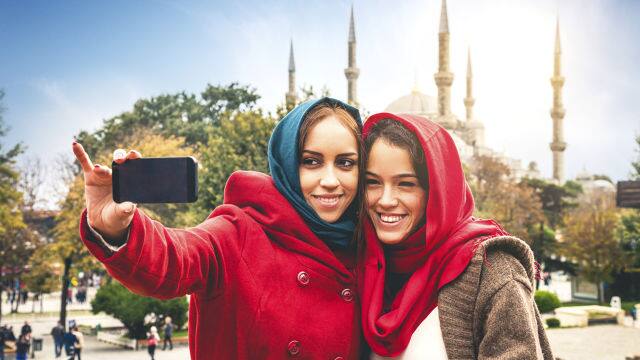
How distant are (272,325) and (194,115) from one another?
1793 inches

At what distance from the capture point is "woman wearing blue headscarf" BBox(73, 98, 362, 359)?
2.64 metres

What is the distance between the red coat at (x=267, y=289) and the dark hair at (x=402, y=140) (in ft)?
1.60

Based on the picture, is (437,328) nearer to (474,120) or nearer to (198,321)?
(198,321)

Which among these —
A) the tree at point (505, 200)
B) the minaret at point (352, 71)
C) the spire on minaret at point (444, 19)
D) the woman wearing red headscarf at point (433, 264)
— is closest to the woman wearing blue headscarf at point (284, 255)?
the woman wearing red headscarf at point (433, 264)

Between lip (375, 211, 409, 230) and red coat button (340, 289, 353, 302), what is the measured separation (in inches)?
12.4

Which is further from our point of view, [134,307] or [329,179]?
[134,307]

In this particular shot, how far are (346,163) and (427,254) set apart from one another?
556 mm

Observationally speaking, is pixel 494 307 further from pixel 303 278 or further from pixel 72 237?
pixel 72 237

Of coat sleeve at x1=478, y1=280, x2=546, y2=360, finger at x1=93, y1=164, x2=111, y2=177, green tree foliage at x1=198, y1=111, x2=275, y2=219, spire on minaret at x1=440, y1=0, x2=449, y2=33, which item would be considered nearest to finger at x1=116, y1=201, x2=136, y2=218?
finger at x1=93, y1=164, x2=111, y2=177

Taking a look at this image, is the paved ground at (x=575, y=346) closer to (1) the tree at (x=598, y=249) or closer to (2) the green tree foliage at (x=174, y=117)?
(1) the tree at (x=598, y=249)

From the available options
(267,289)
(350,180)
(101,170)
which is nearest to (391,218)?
(350,180)

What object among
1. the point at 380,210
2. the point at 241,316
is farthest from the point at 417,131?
the point at 241,316

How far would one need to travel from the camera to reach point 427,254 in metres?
2.75

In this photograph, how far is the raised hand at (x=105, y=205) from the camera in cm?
209
